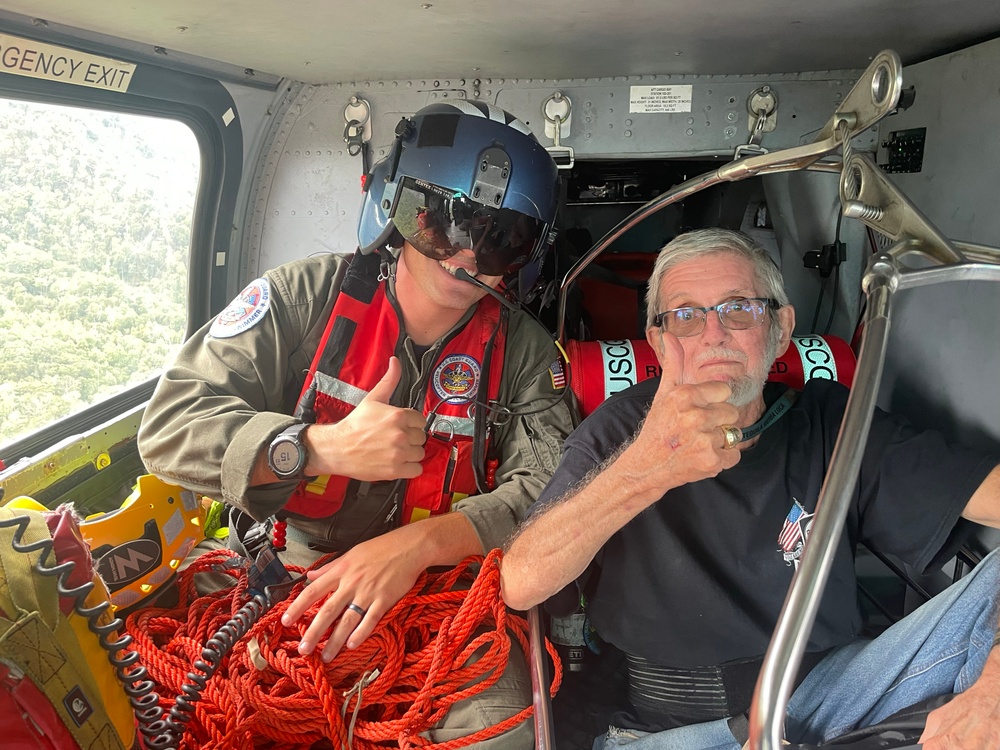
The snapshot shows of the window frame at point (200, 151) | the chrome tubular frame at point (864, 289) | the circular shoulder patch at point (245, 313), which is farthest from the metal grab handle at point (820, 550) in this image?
the window frame at point (200, 151)

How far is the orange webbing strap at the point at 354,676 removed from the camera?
151cm

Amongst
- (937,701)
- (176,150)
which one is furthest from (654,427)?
(176,150)

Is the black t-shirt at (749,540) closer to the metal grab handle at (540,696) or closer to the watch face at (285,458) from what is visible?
the metal grab handle at (540,696)

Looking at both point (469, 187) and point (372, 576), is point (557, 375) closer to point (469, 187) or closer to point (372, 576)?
point (469, 187)

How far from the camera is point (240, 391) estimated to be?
1820 millimetres

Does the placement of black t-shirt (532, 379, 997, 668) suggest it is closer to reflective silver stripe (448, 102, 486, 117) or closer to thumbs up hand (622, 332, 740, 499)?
thumbs up hand (622, 332, 740, 499)

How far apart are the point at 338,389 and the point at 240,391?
0.81 ft

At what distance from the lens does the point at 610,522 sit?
139cm

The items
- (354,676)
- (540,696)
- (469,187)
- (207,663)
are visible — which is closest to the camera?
(540,696)

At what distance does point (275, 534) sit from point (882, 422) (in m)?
1.52

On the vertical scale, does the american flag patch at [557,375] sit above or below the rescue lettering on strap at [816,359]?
below

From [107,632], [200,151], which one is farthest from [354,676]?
[200,151]

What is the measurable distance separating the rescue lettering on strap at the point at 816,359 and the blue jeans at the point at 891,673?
876 mm

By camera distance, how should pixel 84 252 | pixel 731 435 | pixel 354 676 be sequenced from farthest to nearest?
pixel 84 252 → pixel 354 676 → pixel 731 435
